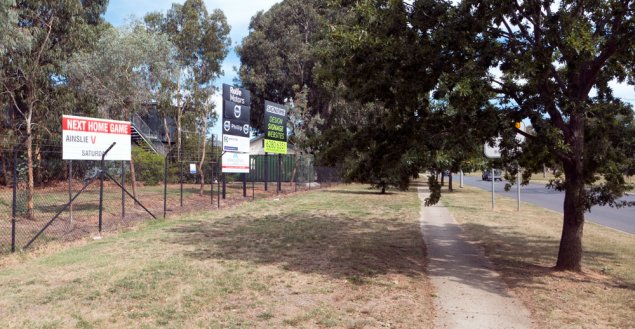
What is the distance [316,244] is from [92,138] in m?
5.86

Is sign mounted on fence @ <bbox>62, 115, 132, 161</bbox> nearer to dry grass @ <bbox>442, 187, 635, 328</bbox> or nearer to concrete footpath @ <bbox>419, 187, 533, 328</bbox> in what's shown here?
concrete footpath @ <bbox>419, 187, 533, 328</bbox>

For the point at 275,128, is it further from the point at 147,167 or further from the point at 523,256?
the point at 523,256

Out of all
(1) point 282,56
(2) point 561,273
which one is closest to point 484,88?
(2) point 561,273

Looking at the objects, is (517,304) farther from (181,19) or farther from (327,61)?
(181,19)

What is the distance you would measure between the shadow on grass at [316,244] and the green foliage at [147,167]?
1586 cm

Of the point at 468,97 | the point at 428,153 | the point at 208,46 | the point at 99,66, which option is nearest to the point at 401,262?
the point at 428,153

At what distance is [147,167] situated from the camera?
28859 mm

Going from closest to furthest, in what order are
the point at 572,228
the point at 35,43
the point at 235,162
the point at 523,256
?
the point at 572,228, the point at 523,256, the point at 35,43, the point at 235,162

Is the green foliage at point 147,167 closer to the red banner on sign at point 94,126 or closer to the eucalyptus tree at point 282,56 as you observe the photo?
the eucalyptus tree at point 282,56

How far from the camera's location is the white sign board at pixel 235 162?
1969 centimetres

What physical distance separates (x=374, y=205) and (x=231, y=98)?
23.9 ft

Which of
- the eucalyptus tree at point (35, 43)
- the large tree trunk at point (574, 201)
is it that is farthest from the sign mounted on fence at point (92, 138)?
the large tree trunk at point (574, 201)

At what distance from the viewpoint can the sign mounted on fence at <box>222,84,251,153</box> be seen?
66.2ft

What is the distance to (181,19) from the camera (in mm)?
41156
